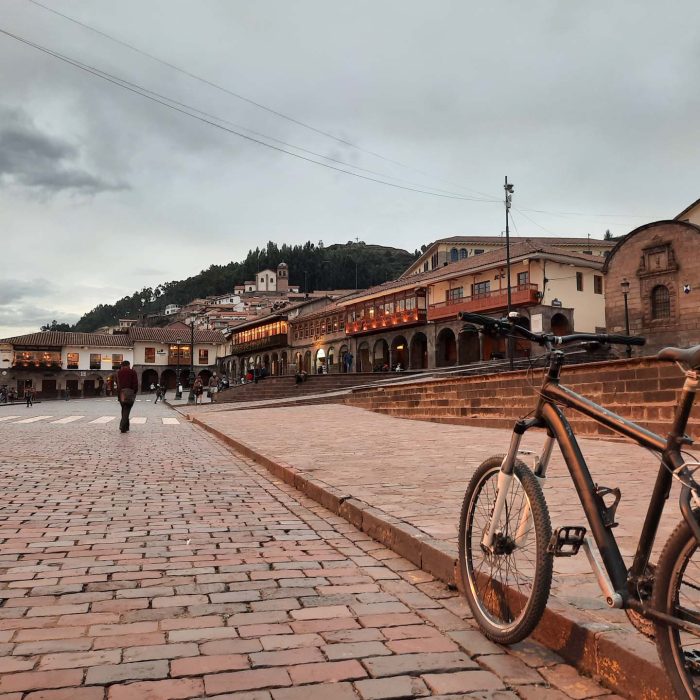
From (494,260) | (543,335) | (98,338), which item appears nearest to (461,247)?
(494,260)

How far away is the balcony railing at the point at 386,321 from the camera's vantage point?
46062 mm

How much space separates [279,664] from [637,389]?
9612mm

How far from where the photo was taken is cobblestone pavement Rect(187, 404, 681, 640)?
314 centimetres

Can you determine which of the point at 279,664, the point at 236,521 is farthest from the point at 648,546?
the point at 236,521

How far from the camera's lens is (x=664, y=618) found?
1871 mm

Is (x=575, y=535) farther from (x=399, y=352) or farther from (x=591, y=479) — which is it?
(x=399, y=352)

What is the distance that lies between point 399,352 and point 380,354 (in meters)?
2.02

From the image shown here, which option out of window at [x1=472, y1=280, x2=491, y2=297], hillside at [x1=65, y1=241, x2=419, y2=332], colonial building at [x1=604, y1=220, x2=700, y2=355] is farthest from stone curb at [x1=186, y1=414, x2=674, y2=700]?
Result: hillside at [x1=65, y1=241, x2=419, y2=332]

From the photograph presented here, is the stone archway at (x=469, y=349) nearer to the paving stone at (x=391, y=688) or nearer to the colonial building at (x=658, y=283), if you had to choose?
the colonial building at (x=658, y=283)

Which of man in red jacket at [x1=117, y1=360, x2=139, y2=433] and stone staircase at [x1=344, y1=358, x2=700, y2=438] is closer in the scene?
stone staircase at [x1=344, y1=358, x2=700, y2=438]

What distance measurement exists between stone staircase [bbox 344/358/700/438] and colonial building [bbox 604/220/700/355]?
18.5 meters

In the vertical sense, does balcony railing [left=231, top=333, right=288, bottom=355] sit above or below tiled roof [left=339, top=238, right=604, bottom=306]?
below

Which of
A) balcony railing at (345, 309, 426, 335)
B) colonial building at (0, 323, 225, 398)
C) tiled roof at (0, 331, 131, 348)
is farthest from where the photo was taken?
tiled roof at (0, 331, 131, 348)

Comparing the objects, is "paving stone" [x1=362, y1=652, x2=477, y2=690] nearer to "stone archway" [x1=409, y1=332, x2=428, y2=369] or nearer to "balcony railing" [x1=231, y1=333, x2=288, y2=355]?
"stone archway" [x1=409, y1=332, x2=428, y2=369]
